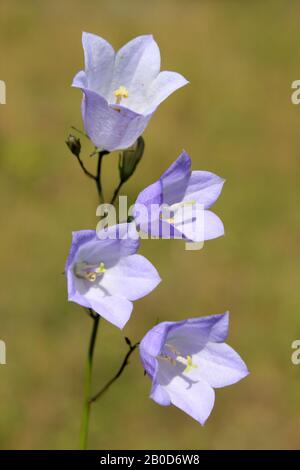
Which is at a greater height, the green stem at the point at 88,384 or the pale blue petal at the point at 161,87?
the pale blue petal at the point at 161,87

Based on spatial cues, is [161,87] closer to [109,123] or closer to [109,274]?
[109,123]

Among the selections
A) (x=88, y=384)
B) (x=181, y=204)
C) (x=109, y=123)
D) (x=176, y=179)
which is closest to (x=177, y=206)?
(x=181, y=204)

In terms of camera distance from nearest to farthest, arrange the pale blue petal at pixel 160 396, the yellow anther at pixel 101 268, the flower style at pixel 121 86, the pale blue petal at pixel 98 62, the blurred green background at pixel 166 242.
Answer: the pale blue petal at pixel 160 396 < the flower style at pixel 121 86 < the pale blue petal at pixel 98 62 < the yellow anther at pixel 101 268 < the blurred green background at pixel 166 242

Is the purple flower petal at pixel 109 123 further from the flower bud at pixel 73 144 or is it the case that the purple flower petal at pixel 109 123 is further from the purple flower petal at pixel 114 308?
the purple flower petal at pixel 114 308

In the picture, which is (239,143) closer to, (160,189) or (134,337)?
(134,337)

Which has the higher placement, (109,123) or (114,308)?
(109,123)

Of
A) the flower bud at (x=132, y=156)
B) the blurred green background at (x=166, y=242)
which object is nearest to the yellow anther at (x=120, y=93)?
the flower bud at (x=132, y=156)
